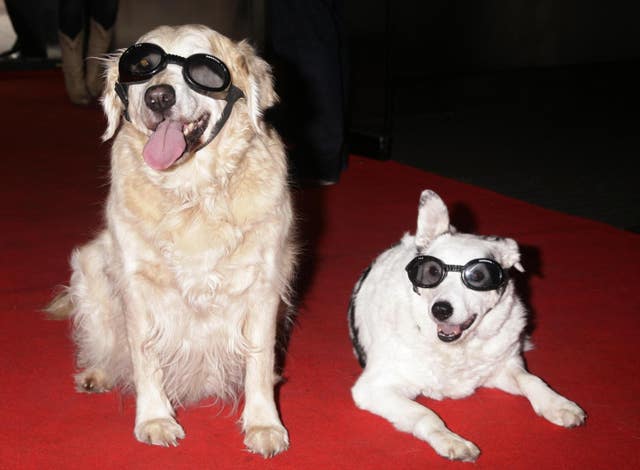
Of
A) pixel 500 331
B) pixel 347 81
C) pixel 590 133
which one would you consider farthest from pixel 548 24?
pixel 500 331

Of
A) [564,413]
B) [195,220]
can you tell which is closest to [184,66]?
[195,220]

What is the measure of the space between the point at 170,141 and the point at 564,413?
1.51 meters

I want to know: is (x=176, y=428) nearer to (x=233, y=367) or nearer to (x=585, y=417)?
(x=233, y=367)

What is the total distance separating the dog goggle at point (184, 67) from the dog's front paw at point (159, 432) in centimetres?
103

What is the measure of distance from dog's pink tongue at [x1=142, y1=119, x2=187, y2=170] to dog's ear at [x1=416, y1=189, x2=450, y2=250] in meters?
0.83

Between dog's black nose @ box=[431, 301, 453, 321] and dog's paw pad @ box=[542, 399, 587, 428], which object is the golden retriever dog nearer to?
dog's black nose @ box=[431, 301, 453, 321]

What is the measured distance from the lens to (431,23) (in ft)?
38.2

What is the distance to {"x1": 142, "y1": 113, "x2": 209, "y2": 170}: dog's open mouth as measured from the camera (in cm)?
257

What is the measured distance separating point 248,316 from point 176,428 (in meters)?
0.42

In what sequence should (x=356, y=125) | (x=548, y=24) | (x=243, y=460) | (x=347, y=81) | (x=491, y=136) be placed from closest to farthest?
1. (x=243, y=460)
2. (x=347, y=81)
3. (x=356, y=125)
4. (x=491, y=136)
5. (x=548, y=24)

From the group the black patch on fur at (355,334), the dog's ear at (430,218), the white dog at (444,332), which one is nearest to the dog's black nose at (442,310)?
the white dog at (444,332)

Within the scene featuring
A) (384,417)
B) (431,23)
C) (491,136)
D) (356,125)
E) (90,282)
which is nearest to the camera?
(384,417)

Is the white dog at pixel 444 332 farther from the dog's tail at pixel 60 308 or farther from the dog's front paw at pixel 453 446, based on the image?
the dog's tail at pixel 60 308

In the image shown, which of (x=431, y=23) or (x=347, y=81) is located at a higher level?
(x=347, y=81)
